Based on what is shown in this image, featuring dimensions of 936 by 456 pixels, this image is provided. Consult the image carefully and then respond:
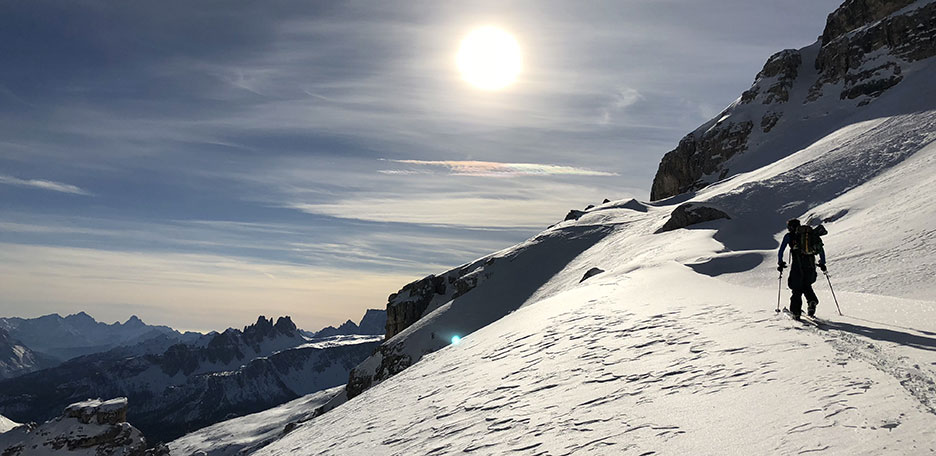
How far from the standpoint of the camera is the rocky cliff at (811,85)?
2973 inches

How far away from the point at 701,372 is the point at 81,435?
506 ft

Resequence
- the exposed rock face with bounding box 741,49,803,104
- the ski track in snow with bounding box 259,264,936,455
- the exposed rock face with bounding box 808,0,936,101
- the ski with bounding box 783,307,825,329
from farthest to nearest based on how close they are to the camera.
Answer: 1. the exposed rock face with bounding box 741,49,803,104
2. the exposed rock face with bounding box 808,0,936,101
3. the ski with bounding box 783,307,825,329
4. the ski track in snow with bounding box 259,264,936,455

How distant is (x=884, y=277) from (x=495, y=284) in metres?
49.1

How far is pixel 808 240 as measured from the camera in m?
12.6

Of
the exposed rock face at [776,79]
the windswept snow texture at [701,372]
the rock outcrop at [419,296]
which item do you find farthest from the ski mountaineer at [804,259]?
the exposed rock face at [776,79]

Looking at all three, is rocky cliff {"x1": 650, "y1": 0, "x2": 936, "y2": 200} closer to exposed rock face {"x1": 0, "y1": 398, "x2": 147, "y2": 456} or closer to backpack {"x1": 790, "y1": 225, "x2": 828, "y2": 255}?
backpack {"x1": 790, "y1": 225, "x2": 828, "y2": 255}

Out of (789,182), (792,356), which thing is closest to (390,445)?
(792,356)

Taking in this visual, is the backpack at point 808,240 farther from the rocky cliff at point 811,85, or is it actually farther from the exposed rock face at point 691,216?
the rocky cliff at point 811,85

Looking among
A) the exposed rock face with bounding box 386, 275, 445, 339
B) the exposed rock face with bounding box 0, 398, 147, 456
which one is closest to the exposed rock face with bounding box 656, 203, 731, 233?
the exposed rock face with bounding box 386, 275, 445, 339

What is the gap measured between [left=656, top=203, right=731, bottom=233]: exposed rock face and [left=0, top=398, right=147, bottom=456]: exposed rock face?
133 meters

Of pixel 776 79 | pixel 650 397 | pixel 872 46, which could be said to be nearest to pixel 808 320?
pixel 650 397

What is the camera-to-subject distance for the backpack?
12398 mm

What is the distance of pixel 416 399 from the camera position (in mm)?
12875

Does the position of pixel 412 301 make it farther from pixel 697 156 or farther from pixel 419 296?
pixel 697 156
